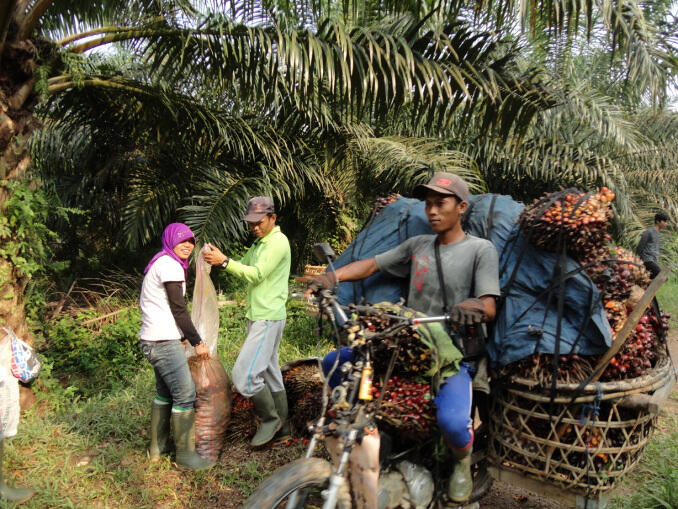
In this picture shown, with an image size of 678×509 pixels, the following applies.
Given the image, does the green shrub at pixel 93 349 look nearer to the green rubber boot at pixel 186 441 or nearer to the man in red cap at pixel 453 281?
the green rubber boot at pixel 186 441

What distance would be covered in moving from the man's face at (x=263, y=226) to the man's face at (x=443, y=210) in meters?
1.41

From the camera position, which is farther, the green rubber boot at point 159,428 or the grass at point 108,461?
the green rubber boot at point 159,428

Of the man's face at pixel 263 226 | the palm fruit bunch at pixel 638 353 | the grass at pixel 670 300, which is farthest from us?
the grass at pixel 670 300

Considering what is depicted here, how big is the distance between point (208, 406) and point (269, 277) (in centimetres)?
104

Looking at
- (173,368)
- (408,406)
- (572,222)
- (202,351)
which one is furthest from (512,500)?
(173,368)

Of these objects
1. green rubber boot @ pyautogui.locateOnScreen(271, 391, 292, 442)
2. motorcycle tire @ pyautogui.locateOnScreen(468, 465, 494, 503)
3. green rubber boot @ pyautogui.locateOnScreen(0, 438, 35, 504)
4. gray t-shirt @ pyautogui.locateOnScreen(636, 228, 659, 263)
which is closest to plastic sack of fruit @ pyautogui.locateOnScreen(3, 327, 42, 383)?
green rubber boot @ pyautogui.locateOnScreen(0, 438, 35, 504)

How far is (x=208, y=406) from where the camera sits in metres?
3.82

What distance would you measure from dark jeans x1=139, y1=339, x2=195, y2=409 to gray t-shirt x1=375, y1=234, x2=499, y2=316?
1.64m

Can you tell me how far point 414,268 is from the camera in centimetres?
297

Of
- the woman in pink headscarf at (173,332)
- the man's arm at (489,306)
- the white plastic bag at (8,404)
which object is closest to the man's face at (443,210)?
the man's arm at (489,306)

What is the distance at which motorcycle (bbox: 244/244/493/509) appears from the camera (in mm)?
2129

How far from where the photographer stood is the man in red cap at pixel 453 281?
103 inches

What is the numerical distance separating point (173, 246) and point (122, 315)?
3.40 m

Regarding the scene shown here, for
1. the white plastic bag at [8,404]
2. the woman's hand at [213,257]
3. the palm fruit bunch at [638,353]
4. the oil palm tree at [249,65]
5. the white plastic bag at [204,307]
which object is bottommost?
the white plastic bag at [8,404]
